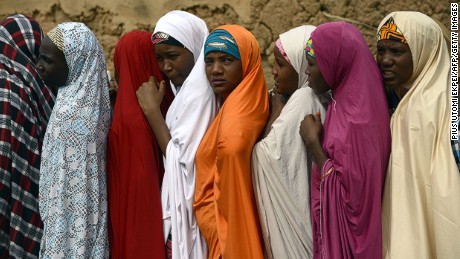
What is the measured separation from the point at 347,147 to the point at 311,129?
9.1 inches

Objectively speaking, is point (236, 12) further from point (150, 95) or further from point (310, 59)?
point (310, 59)

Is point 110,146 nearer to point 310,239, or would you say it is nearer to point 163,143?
point 163,143

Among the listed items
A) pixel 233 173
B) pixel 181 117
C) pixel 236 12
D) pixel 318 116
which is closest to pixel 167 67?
pixel 181 117

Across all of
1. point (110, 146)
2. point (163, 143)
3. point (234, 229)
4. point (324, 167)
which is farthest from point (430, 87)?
point (110, 146)

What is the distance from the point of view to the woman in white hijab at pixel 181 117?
4105 mm

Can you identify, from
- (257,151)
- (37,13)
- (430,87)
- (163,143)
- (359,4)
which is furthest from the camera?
(37,13)

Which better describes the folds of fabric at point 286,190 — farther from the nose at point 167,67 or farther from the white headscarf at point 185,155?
the nose at point 167,67

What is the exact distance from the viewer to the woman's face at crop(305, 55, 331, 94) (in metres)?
3.90

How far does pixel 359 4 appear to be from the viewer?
5.41 meters

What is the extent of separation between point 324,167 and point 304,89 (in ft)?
Result: 1.52

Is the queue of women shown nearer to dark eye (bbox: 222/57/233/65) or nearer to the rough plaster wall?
dark eye (bbox: 222/57/233/65)

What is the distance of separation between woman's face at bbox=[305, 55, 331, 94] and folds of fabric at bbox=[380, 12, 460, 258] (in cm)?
39

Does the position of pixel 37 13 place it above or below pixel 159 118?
above

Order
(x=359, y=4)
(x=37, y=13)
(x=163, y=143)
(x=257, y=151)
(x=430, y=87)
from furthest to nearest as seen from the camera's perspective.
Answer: (x=37, y=13) < (x=359, y=4) < (x=163, y=143) < (x=257, y=151) < (x=430, y=87)
